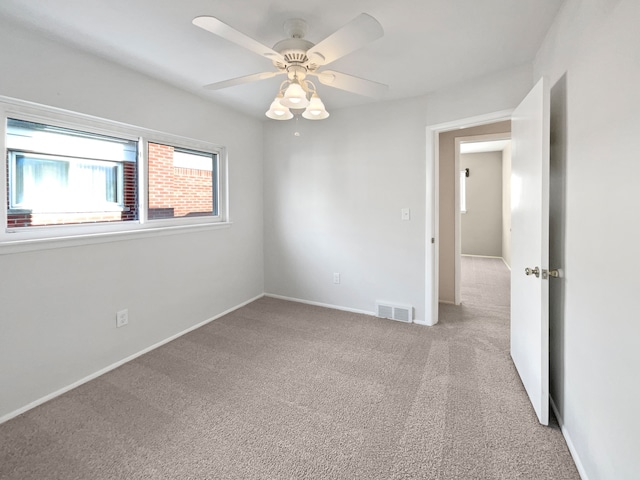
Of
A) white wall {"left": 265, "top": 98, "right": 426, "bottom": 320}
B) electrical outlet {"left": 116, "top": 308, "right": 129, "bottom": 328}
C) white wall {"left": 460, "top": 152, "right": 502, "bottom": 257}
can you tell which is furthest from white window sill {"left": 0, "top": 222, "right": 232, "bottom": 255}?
white wall {"left": 460, "top": 152, "right": 502, "bottom": 257}

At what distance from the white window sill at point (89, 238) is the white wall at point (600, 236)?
2.94m

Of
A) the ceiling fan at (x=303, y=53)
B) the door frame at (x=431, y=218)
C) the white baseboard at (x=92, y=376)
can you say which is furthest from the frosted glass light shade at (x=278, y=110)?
the white baseboard at (x=92, y=376)

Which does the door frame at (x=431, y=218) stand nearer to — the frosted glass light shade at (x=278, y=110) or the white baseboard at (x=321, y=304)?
the white baseboard at (x=321, y=304)

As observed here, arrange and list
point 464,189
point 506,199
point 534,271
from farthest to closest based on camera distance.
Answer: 1. point 464,189
2. point 506,199
3. point 534,271

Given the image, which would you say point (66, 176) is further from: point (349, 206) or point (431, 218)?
point (431, 218)

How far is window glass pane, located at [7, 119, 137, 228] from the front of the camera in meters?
1.94

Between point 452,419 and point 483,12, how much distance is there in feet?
7.64

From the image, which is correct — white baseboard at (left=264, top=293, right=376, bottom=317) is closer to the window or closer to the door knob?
the door knob

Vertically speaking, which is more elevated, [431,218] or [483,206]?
[483,206]

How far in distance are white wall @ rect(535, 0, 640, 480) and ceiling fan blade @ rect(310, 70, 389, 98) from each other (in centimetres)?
97

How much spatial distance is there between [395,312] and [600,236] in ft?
7.29

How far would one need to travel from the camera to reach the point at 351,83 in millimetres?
1918

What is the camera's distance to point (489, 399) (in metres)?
1.94

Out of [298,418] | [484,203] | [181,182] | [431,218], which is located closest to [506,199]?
[484,203]
